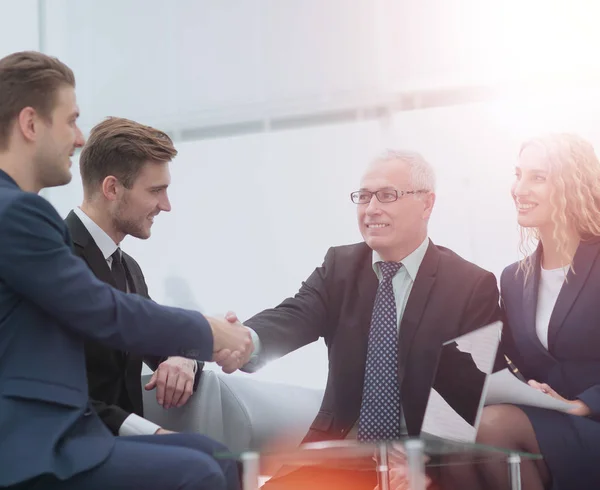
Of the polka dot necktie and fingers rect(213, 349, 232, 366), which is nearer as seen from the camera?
fingers rect(213, 349, 232, 366)

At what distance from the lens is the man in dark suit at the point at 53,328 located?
1.96 metres

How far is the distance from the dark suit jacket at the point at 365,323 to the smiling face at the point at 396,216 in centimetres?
7

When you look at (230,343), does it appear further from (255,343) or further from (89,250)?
(89,250)

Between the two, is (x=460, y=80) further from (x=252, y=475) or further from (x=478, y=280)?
(x=252, y=475)

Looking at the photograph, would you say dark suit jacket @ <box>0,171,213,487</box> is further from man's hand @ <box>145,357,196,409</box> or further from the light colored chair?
the light colored chair

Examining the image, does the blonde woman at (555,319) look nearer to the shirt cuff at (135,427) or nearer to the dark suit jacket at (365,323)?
the dark suit jacket at (365,323)

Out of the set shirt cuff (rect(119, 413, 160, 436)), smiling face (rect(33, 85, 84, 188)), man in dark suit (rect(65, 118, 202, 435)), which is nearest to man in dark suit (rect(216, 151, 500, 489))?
man in dark suit (rect(65, 118, 202, 435))

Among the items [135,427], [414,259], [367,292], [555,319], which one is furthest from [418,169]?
[135,427]

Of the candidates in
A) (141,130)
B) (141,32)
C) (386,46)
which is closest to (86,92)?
(141,32)

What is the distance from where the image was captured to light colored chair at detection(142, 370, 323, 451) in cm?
308

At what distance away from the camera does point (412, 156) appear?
3.12 m

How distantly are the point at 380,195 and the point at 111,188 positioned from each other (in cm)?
95

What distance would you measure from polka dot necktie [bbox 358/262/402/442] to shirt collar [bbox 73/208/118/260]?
95 cm

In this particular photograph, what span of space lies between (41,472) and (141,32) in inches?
87.1
